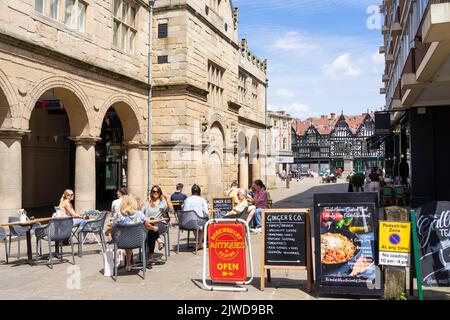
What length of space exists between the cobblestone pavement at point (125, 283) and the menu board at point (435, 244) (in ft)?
5.13

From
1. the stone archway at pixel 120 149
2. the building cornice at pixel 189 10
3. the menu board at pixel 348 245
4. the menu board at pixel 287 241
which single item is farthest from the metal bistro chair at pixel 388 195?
the menu board at pixel 348 245

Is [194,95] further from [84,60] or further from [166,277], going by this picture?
[166,277]

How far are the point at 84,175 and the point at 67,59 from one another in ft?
11.9

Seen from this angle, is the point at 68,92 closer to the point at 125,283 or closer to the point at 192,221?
the point at 192,221

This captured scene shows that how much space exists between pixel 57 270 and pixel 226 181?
13.8m

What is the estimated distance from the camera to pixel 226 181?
70.1 ft

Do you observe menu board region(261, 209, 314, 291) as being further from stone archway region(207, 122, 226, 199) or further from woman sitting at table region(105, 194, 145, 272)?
stone archway region(207, 122, 226, 199)

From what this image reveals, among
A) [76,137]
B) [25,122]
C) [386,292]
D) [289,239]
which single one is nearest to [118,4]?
[76,137]

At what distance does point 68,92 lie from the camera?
13422 millimetres

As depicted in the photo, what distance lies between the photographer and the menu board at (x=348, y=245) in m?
5.89

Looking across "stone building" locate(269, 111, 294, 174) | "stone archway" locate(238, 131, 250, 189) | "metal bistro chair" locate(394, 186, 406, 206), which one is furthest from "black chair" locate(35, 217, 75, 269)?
"stone building" locate(269, 111, 294, 174)

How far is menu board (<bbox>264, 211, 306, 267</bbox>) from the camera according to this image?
6.39 metres

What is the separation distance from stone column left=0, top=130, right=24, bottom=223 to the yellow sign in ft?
29.9

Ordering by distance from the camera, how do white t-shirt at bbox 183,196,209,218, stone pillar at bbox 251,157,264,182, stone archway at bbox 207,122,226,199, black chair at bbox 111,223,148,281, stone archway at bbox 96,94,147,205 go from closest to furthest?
1. black chair at bbox 111,223,148,281
2. white t-shirt at bbox 183,196,209,218
3. stone archway at bbox 96,94,147,205
4. stone archway at bbox 207,122,226,199
5. stone pillar at bbox 251,157,264,182
